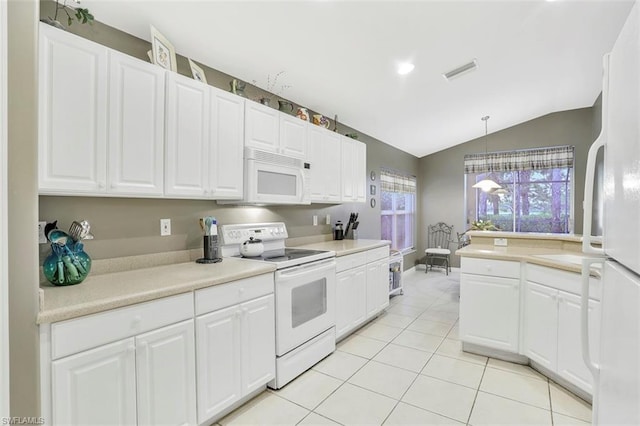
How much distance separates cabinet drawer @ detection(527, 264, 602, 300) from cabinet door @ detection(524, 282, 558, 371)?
5cm

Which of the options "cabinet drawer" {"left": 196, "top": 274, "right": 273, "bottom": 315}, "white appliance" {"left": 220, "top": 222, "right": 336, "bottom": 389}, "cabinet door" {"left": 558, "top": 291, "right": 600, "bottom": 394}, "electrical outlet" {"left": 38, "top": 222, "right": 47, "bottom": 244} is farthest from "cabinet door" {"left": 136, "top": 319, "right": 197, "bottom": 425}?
"cabinet door" {"left": 558, "top": 291, "right": 600, "bottom": 394}

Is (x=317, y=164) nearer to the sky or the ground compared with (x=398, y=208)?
nearer to the sky

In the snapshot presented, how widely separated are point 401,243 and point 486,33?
4.29 m

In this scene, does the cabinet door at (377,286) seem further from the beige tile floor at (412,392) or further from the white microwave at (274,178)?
the white microwave at (274,178)

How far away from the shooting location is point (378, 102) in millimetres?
3906

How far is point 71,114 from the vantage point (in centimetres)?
162

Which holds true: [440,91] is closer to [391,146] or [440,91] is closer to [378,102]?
[378,102]

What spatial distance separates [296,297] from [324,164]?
5.34ft

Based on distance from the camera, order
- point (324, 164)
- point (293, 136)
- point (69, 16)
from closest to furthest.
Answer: point (69, 16)
point (293, 136)
point (324, 164)

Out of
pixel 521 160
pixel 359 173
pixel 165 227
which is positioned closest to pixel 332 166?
pixel 359 173

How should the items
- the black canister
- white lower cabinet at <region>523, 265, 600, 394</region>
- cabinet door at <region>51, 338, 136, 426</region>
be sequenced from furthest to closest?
the black canister < white lower cabinet at <region>523, 265, 600, 394</region> < cabinet door at <region>51, 338, 136, 426</region>

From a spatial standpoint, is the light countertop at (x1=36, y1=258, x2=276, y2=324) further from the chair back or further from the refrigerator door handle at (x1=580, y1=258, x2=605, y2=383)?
the chair back

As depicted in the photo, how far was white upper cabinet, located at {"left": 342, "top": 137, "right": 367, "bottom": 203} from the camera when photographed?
3.88 meters

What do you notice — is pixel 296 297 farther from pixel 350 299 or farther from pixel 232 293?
pixel 350 299
